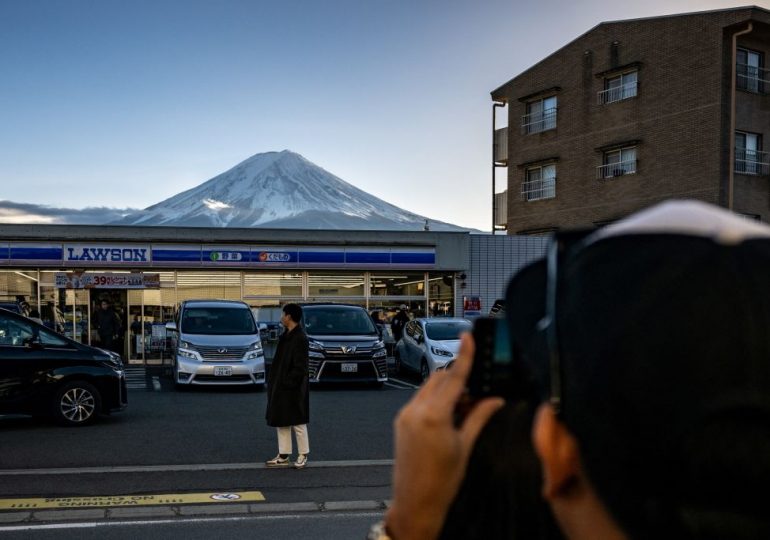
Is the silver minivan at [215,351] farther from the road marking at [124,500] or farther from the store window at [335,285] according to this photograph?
the road marking at [124,500]

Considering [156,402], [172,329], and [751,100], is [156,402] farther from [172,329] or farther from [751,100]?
[751,100]

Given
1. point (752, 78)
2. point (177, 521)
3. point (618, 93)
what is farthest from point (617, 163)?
point (177, 521)

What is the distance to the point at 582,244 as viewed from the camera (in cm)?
68

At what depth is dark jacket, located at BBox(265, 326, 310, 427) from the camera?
867 centimetres

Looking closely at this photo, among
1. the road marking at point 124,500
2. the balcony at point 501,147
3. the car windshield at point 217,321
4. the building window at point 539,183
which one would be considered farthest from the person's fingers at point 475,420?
the balcony at point 501,147

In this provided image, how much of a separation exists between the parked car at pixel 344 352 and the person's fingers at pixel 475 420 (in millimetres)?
16405

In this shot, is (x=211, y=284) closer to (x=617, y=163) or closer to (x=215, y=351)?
(x=215, y=351)

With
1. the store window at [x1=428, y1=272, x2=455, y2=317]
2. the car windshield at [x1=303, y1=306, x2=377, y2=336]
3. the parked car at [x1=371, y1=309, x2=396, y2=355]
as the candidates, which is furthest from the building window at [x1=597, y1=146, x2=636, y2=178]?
the car windshield at [x1=303, y1=306, x2=377, y2=336]

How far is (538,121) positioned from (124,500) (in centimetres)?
2806

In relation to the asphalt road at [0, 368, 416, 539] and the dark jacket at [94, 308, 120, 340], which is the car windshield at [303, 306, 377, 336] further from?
the dark jacket at [94, 308, 120, 340]

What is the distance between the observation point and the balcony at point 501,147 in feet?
111

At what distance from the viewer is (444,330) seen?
18.9 meters

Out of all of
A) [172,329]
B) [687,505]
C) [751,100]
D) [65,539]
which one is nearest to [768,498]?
[687,505]

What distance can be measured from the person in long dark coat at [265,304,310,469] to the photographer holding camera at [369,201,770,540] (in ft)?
26.8
